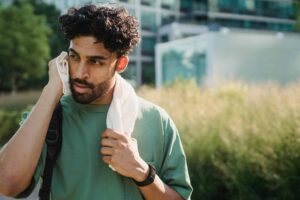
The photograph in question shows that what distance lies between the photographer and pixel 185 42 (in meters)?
24.3

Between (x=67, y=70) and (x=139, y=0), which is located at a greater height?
(x=67, y=70)

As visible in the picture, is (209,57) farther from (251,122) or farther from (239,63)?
(251,122)

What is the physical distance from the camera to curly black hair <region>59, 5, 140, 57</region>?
217cm

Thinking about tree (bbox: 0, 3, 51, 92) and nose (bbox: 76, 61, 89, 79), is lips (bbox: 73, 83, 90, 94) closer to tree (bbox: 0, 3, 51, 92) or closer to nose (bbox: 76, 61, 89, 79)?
nose (bbox: 76, 61, 89, 79)

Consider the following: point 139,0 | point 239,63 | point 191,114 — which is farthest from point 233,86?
point 139,0

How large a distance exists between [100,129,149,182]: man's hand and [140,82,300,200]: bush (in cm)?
414

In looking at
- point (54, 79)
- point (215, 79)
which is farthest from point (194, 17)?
point (54, 79)

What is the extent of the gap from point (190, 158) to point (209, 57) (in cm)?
1498

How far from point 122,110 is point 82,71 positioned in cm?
21

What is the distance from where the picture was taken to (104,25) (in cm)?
Answer: 217

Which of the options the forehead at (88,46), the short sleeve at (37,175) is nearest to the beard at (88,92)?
the forehead at (88,46)

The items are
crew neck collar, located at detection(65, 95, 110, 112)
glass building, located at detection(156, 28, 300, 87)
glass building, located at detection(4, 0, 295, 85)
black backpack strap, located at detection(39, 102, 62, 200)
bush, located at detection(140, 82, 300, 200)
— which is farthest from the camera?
glass building, located at detection(4, 0, 295, 85)

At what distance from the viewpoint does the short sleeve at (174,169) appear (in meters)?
2.29

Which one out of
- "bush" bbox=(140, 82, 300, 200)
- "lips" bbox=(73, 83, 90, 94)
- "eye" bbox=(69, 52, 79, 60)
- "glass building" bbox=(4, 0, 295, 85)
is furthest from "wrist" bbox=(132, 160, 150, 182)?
"glass building" bbox=(4, 0, 295, 85)
